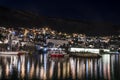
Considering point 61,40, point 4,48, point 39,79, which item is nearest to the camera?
point 39,79

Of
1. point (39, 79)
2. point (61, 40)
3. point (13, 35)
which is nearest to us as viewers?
point (39, 79)

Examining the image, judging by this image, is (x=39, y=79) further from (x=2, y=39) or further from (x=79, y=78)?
(x=2, y=39)

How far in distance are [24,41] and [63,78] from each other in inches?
2559

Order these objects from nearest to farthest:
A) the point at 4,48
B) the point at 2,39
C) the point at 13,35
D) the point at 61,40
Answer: the point at 4,48 < the point at 2,39 < the point at 13,35 < the point at 61,40

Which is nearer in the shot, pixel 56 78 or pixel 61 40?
pixel 56 78

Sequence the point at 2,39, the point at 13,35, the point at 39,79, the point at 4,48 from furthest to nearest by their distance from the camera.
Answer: the point at 13,35, the point at 2,39, the point at 4,48, the point at 39,79

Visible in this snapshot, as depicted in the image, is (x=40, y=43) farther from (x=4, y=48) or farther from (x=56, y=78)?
(x=56, y=78)

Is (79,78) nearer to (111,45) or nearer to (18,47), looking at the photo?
(18,47)

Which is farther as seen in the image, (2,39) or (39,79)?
(2,39)

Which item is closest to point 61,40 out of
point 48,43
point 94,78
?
point 48,43

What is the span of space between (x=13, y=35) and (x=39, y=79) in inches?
2668

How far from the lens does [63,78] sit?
23078 mm

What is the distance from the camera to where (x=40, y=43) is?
297ft

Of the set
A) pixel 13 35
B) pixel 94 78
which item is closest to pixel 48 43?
pixel 13 35
